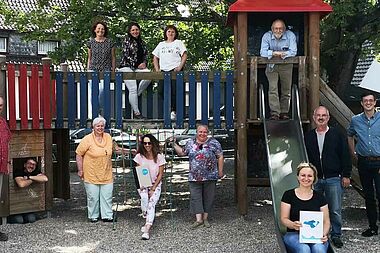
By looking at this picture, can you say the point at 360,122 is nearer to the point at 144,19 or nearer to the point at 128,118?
the point at 128,118

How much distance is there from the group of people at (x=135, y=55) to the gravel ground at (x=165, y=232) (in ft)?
6.00

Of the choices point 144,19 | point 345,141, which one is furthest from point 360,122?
point 144,19

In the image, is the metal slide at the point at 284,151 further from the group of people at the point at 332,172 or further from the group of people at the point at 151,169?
the group of people at the point at 151,169

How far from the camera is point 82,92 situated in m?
9.73

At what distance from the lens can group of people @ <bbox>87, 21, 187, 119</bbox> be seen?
32.1ft

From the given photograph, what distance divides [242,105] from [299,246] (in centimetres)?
346

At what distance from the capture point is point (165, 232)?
28.5 feet

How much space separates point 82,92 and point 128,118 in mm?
896

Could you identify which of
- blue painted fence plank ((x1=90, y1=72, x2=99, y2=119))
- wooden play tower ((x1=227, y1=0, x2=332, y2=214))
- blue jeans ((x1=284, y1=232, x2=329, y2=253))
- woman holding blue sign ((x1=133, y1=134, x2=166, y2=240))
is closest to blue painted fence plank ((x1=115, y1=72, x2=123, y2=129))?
blue painted fence plank ((x1=90, y1=72, x2=99, y2=119))

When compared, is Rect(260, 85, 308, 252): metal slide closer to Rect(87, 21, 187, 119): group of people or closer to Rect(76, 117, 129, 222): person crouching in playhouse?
Rect(87, 21, 187, 119): group of people

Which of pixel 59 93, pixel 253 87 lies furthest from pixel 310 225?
pixel 59 93

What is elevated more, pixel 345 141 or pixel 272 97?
pixel 272 97

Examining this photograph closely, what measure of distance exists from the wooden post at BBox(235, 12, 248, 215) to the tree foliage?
5.38 m

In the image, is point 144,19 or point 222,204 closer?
point 222,204
